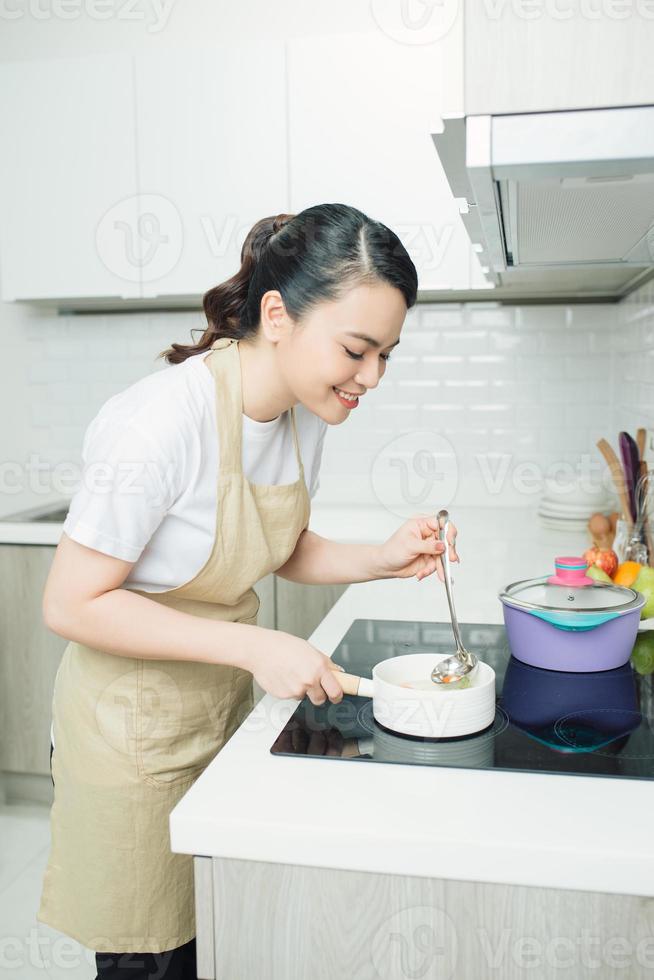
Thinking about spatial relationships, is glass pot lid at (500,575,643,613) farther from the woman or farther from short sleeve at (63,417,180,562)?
short sleeve at (63,417,180,562)

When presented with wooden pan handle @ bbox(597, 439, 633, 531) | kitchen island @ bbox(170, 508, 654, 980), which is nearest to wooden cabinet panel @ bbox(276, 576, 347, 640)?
wooden pan handle @ bbox(597, 439, 633, 531)

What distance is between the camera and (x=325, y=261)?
47.9 inches

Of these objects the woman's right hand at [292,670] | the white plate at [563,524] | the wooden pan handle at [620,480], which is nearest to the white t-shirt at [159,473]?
the woman's right hand at [292,670]

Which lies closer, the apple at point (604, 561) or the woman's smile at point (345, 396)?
the woman's smile at point (345, 396)

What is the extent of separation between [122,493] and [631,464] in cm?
146

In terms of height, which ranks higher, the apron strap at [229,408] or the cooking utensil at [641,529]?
the apron strap at [229,408]

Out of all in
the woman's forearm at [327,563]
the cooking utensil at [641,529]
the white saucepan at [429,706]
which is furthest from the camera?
the cooking utensil at [641,529]

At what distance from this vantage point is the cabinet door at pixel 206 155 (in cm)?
273

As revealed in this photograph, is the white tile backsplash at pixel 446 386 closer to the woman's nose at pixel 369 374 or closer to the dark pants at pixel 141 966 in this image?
the woman's nose at pixel 369 374

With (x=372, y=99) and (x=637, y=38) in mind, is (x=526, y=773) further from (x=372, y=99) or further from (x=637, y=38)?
(x=372, y=99)

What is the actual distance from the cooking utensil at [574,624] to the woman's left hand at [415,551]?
0.43ft

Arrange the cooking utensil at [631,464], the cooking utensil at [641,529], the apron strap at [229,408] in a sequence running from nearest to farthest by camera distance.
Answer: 1. the apron strap at [229,408]
2. the cooking utensil at [641,529]
3. the cooking utensil at [631,464]

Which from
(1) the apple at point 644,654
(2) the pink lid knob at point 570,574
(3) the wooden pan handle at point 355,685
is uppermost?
(2) the pink lid knob at point 570,574

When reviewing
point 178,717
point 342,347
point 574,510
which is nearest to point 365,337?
point 342,347
